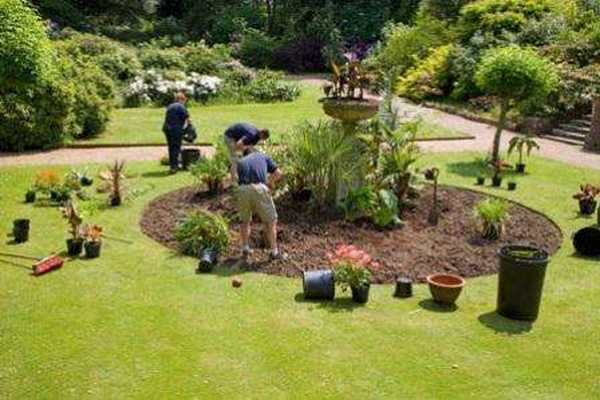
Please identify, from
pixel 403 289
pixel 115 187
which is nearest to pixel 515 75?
pixel 403 289

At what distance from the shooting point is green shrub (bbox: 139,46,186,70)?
97.9ft

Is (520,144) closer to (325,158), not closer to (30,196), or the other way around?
(325,158)

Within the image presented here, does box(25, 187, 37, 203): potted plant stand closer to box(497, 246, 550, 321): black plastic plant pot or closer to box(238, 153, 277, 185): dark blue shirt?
box(238, 153, 277, 185): dark blue shirt

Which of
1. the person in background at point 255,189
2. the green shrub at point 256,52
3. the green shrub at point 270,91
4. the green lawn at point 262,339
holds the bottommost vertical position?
the green lawn at point 262,339

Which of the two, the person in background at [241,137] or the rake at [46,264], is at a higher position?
the person in background at [241,137]

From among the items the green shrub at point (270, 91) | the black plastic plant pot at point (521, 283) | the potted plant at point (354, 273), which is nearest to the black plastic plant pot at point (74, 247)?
the potted plant at point (354, 273)

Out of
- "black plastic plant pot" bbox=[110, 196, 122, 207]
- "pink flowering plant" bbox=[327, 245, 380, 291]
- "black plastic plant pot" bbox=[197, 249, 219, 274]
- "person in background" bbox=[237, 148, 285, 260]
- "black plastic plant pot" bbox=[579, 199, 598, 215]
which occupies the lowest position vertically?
"black plastic plant pot" bbox=[197, 249, 219, 274]

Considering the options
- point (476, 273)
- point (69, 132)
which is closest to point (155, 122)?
point (69, 132)

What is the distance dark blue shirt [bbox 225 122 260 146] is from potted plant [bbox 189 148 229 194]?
192cm

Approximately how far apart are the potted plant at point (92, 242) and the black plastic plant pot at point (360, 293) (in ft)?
13.0

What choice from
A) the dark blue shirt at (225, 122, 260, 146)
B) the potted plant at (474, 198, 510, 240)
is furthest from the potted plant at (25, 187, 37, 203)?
the potted plant at (474, 198, 510, 240)

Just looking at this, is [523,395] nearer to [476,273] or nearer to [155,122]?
[476,273]

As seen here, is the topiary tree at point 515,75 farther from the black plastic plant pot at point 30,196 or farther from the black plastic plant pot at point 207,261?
the black plastic plant pot at point 30,196

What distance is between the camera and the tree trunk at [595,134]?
20188 mm
